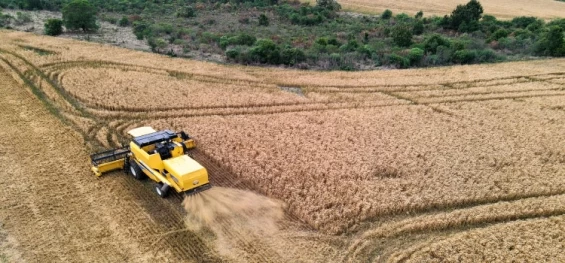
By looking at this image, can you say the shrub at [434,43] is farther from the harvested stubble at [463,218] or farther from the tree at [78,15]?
the tree at [78,15]

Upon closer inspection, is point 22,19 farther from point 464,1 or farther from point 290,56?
point 464,1

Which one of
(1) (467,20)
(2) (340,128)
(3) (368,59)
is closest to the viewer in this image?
(2) (340,128)

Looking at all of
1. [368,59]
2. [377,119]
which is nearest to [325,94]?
[377,119]

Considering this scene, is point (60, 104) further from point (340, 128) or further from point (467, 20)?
point (467, 20)

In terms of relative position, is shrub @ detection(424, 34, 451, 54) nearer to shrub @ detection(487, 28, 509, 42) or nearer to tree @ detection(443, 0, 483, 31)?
shrub @ detection(487, 28, 509, 42)

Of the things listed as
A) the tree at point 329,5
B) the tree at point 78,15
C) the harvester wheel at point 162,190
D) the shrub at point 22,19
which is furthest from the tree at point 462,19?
the shrub at point 22,19

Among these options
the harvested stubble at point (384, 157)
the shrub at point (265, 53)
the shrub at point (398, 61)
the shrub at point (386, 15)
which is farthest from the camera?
the shrub at point (386, 15)

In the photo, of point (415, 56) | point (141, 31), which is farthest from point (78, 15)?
point (415, 56)
